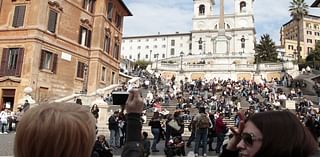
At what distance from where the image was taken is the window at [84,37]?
32.0m

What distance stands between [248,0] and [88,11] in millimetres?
79102

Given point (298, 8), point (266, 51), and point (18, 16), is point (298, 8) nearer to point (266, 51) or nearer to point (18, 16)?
point (266, 51)

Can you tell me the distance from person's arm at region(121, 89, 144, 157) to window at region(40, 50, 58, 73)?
83.9 ft

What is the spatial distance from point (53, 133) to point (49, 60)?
2727cm

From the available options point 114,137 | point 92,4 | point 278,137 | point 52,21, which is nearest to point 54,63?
point 52,21

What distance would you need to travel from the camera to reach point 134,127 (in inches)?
95.5

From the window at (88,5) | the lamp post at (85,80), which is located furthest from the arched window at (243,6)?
the lamp post at (85,80)

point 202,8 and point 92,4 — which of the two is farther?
point 202,8

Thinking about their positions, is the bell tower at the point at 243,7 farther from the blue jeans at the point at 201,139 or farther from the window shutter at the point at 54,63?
the blue jeans at the point at 201,139

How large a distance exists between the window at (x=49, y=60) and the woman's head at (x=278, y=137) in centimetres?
2626

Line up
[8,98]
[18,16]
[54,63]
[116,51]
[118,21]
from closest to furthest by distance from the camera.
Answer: [8,98], [18,16], [54,63], [116,51], [118,21]

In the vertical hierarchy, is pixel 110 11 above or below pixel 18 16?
above

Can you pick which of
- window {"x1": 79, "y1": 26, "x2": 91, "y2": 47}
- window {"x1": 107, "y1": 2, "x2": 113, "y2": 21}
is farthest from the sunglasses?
window {"x1": 107, "y1": 2, "x2": 113, "y2": 21}

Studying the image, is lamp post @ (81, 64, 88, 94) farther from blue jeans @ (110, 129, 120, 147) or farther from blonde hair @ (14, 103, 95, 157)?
blonde hair @ (14, 103, 95, 157)
